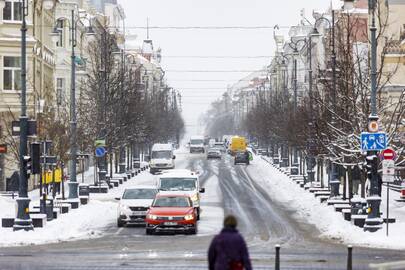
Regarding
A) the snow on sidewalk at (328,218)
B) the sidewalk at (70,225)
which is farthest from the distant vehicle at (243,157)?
the sidewalk at (70,225)

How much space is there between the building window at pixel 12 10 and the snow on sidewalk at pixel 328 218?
1718 centimetres

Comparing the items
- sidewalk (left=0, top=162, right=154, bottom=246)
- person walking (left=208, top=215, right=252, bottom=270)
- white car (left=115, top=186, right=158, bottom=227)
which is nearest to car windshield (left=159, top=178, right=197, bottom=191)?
sidewalk (left=0, top=162, right=154, bottom=246)

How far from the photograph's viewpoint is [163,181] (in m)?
39.7

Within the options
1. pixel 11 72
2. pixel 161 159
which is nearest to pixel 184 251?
pixel 11 72

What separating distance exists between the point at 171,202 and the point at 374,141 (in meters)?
7.13

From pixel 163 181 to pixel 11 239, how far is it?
37.5ft

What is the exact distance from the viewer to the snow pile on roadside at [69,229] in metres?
29.4

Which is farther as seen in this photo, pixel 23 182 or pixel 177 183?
pixel 177 183

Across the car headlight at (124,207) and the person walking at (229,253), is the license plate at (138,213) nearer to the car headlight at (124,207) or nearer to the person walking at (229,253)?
the car headlight at (124,207)

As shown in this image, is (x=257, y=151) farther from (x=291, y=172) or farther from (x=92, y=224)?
(x=92, y=224)

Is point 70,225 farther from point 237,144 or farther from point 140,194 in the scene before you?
point 237,144

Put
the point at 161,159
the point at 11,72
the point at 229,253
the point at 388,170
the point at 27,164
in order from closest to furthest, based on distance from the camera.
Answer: the point at 229,253 → the point at 388,170 → the point at 27,164 → the point at 11,72 → the point at 161,159

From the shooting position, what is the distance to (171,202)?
107 feet

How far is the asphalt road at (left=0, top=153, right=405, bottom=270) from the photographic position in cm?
2300
